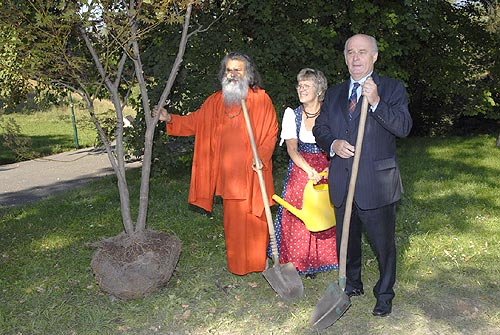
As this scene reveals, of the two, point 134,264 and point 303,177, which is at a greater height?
point 303,177

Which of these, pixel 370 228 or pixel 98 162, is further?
pixel 98 162

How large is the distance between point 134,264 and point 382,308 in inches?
77.0

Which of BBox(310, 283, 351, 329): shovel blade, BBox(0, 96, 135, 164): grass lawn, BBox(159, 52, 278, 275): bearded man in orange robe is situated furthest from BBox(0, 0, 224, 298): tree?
BBox(0, 96, 135, 164): grass lawn

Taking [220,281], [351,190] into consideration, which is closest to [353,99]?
[351,190]

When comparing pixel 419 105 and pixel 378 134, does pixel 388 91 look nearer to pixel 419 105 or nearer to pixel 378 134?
pixel 378 134

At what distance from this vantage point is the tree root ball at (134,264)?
4371 mm

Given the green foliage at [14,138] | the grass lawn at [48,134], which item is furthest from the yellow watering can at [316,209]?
the grass lawn at [48,134]

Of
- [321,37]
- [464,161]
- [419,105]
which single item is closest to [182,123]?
[321,37]

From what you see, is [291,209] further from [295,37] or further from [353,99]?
[295,37]

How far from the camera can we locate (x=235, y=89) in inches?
170

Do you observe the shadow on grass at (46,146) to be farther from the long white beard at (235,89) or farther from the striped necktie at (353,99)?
the striped necktie at (353,99)

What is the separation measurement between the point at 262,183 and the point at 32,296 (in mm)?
2241

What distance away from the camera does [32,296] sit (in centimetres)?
468

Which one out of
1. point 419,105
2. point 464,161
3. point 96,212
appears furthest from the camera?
point 419,105
